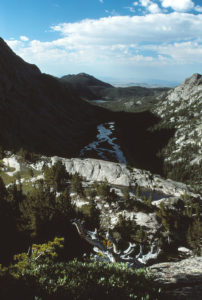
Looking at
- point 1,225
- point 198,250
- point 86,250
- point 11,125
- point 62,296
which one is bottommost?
point 198,250

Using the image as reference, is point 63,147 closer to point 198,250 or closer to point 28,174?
point 28,174

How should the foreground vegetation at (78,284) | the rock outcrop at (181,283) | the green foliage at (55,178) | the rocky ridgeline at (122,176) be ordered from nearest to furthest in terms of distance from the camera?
1. the foreground vegetation at (78,284)
2. the rock outcrop at (181,283)
3. the green foliage at (55,178)
4. the rocky ridgeline at (122,176)

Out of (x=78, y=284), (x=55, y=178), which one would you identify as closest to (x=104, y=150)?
(x=55, y=178)

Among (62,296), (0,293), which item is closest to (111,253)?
(62,296)

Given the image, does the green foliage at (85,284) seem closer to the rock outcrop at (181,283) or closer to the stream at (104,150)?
the rock outcrop at (181,283)

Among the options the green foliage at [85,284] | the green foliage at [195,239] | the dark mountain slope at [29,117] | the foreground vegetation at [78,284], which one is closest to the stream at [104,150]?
the dark mountain slope at [29,117]

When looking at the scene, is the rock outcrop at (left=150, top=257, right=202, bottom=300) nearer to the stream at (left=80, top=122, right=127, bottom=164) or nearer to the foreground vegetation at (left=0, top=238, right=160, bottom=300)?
the foreground vegetation at (left=0, top=238, right=160, bottom=300)

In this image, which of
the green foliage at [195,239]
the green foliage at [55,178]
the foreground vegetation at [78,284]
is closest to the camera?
the foreground vegetation at [78,284]

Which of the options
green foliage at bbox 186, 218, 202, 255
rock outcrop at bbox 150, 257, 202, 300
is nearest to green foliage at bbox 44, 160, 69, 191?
green foliage at bbox 186, 218, 202, 255
